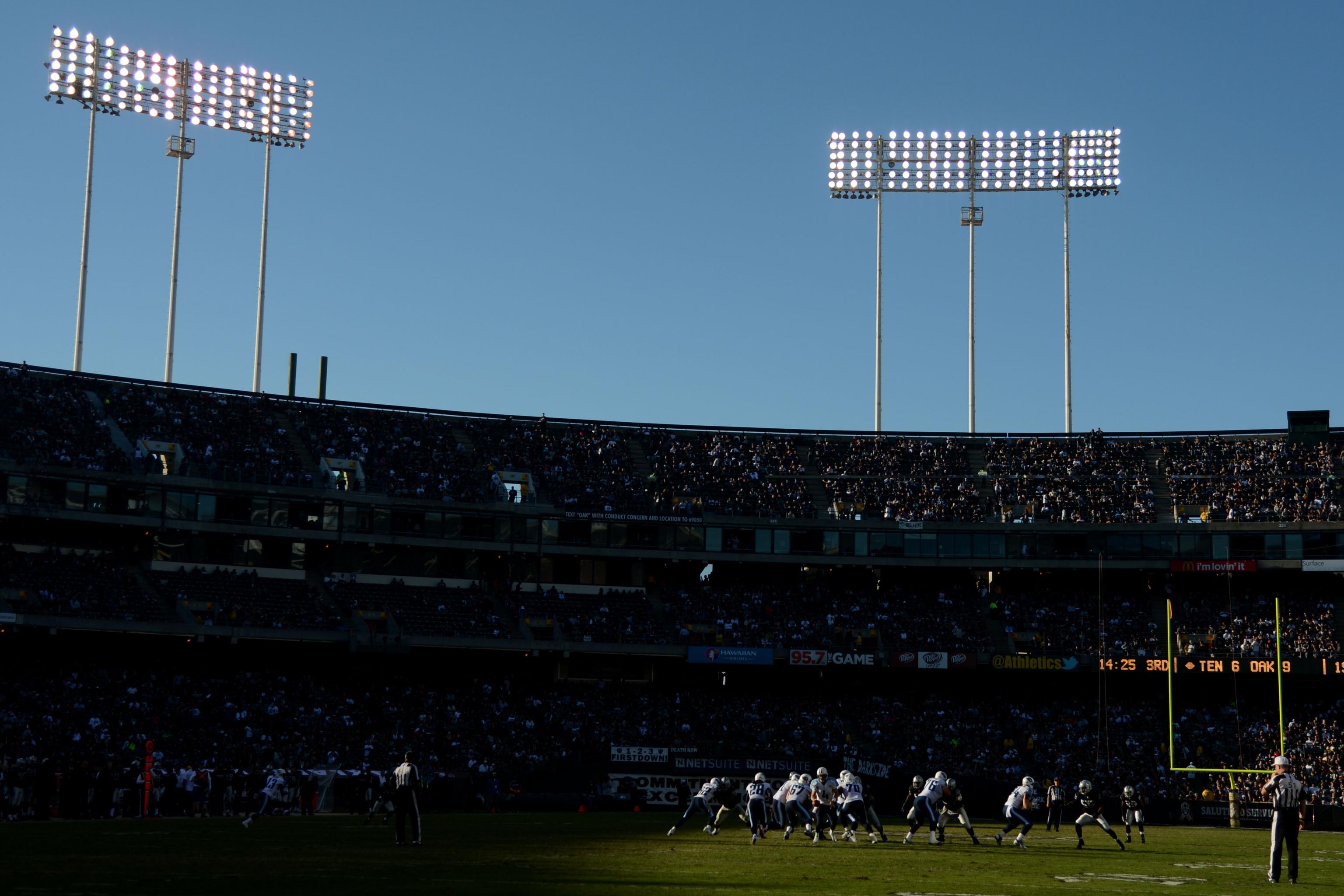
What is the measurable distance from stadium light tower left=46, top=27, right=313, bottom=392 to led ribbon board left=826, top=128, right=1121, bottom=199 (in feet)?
89.2

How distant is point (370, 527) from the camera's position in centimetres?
6075

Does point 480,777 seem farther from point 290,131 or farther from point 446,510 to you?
point 290,131

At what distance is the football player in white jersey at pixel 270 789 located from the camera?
40094 millimetres

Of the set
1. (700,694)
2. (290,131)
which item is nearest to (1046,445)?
(700,694)

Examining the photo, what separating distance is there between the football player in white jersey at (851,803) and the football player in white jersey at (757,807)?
1.78 metres

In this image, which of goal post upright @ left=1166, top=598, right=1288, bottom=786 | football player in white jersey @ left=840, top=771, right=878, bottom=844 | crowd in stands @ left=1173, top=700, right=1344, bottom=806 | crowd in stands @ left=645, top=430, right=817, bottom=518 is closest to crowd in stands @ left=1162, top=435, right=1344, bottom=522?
goal post upright @ left=1166, top=598, right=1288, bottom=786

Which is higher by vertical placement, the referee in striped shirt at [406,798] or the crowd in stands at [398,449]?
the crowd in stands at [398,449]

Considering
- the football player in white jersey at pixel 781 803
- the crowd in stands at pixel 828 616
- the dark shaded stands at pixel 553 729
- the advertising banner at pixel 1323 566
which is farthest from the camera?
the crowd in stands at pixel 828 616

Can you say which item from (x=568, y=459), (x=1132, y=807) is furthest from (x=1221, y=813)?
(x=568, y=459)

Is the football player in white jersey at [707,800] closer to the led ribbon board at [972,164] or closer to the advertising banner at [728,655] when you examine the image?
the advertising banner at [728,655]

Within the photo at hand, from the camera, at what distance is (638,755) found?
52.4 m

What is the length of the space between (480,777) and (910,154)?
41.5 m

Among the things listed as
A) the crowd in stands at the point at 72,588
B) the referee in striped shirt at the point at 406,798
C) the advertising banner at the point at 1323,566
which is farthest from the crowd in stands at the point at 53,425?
the advertising banner at the point at 1323,566

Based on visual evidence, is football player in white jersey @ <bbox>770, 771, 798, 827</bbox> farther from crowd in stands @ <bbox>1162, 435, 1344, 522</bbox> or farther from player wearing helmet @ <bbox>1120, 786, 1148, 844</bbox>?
crowd in stands @ <bbox>1162, 435, 1344, 522</bbox>
